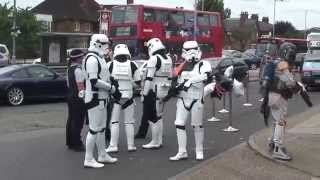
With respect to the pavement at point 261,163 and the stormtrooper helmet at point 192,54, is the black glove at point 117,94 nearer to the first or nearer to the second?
the stormtrooper helmet at point 192,54

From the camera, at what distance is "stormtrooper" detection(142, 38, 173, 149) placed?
39.3 feet

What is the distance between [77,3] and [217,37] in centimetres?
5048

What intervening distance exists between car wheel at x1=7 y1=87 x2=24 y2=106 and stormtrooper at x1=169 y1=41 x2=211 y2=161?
10.8 m

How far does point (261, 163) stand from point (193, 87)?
63.4 inches

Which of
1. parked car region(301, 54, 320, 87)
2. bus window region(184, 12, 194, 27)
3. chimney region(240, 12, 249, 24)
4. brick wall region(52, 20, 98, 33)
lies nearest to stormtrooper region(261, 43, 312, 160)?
parked car region(301, 54, 320, 87)

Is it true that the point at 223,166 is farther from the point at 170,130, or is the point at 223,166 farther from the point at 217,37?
the point at 217,37

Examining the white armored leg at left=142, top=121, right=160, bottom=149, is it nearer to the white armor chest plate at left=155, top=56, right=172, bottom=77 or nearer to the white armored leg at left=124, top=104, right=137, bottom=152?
the white armored leg at left=124, top=104, right=137, bottom=152

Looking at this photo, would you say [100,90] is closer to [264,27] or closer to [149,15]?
[149,15]

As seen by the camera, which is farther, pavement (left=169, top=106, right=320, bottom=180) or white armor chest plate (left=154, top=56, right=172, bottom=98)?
white armor chest plate (left=154, top=56, right=172, bottom=98)

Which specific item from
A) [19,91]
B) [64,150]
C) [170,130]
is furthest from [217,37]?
[64,150]

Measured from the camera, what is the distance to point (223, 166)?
32.1ft

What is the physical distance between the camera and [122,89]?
38.0ft

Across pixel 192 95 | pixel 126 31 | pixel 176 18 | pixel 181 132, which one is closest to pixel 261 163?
pixel 181 132

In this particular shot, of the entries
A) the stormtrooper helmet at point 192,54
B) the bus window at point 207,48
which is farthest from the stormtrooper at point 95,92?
the bus window at point 207,48
